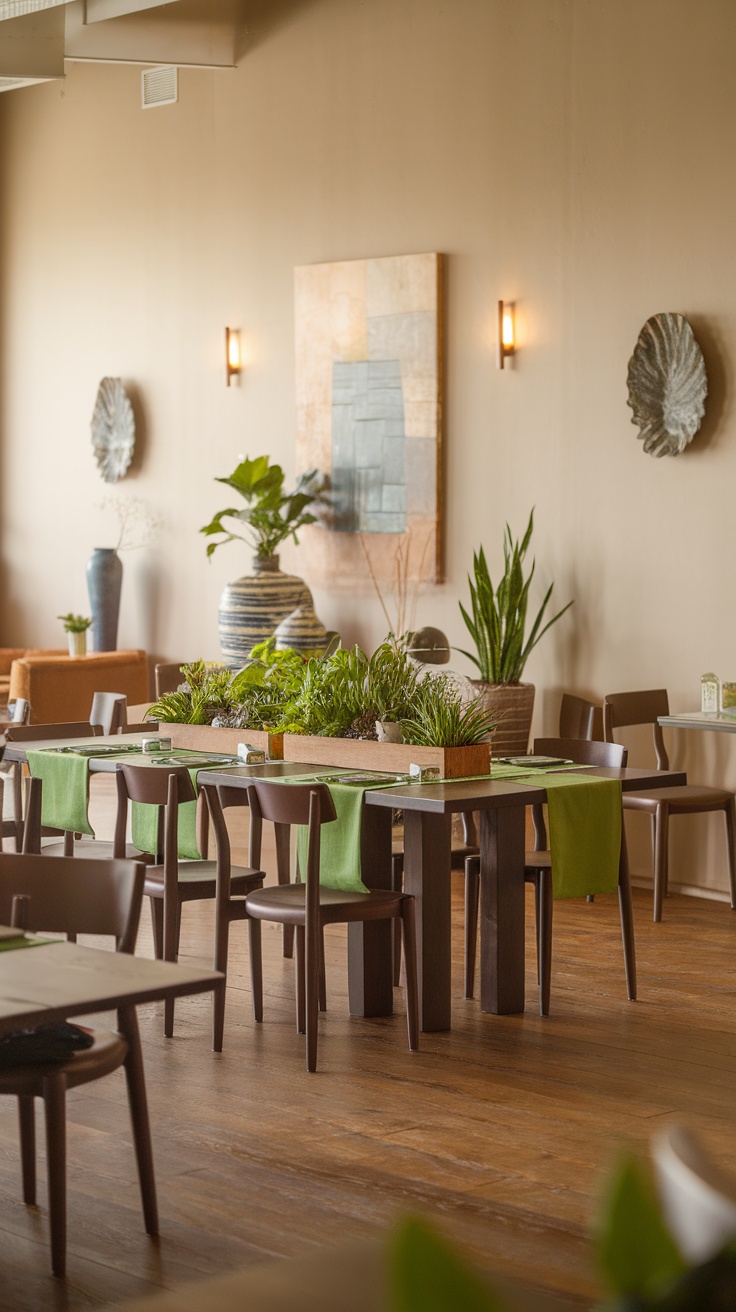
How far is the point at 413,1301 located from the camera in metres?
0.74

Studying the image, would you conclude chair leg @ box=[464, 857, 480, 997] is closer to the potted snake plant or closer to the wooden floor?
the wooden floor

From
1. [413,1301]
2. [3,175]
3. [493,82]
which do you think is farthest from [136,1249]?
[3,175]

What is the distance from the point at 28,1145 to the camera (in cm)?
355

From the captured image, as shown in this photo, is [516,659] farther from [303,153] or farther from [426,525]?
[303,153]

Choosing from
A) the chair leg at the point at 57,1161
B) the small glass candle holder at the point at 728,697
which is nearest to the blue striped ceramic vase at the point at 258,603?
the small glass candle holder at the point at 728,697

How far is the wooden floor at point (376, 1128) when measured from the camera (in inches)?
130

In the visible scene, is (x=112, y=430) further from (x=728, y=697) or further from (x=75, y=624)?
(x=728, y=697)

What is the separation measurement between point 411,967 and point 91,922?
1535 mm

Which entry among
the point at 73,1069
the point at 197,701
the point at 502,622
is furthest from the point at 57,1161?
the point at 502,622

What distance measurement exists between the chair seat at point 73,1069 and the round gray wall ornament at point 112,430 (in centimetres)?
739

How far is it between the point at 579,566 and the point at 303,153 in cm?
310

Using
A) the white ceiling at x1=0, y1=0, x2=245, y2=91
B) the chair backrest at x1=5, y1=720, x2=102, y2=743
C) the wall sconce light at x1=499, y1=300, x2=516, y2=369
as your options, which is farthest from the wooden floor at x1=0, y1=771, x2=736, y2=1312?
the white ceiling at x1=0, y1=0, x2=245, y2=91

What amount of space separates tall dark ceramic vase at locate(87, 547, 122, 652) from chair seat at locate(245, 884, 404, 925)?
5.48 m

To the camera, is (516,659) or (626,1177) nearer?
(626,1177)
